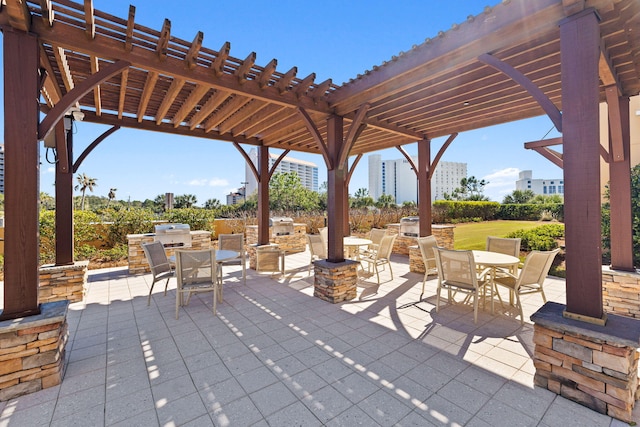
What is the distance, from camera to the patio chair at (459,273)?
3.44 meters

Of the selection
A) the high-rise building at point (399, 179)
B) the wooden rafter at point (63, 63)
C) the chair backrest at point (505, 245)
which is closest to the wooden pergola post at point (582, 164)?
the chair backrest at point (505, 245)

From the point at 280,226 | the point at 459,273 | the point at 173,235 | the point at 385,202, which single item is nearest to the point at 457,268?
the point at 459,273

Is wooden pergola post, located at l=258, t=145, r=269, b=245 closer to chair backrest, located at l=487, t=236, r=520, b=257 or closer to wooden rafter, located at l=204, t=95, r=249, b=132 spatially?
wooden rafter, located at l=204, t=95, r=249, b=132

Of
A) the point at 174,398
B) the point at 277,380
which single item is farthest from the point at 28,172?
the point at 277,380

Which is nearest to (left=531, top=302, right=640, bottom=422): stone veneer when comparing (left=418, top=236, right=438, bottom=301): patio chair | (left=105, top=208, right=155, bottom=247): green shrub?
(left=418, top=236, right=438, bottom=301): patio chair

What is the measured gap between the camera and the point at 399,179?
76.2 meters

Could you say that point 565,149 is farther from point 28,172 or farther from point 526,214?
point 526,214

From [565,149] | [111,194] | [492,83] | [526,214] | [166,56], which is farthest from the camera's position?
[111,194]

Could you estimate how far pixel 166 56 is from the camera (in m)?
3.17

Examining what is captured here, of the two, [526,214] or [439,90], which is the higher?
[439,90]

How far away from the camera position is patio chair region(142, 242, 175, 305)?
4215 mm

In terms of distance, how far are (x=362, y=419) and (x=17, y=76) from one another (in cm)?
393

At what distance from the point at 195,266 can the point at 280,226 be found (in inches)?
180

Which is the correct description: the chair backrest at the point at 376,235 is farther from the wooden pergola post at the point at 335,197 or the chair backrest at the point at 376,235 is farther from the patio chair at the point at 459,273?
the patio chair at the point at 459,273
